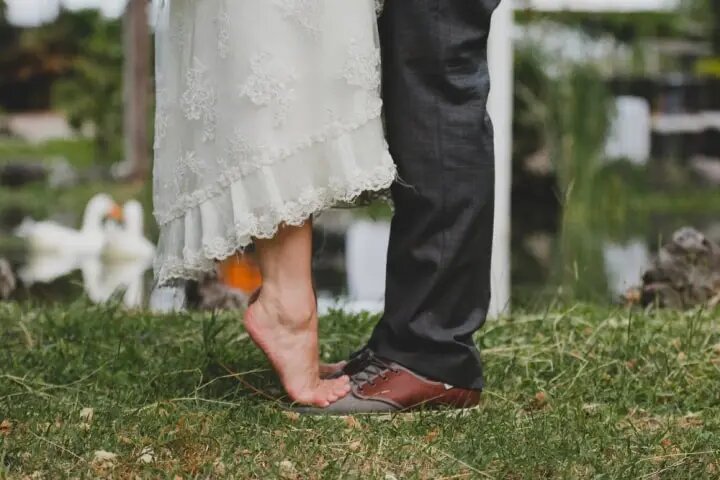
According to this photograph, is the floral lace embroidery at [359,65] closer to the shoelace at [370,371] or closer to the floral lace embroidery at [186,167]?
the floral lace embroidery at [186,167]

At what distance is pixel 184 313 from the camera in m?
3.24

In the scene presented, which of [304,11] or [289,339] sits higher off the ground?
[304,11]

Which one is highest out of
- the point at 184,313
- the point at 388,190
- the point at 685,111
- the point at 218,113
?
the point at 218,113

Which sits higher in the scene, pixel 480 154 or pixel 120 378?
pixel 480 154

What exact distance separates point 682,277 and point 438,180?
5.77 feet

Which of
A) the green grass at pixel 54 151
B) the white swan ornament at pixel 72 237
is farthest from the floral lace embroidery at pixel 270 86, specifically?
the green grass at pixel 54 151

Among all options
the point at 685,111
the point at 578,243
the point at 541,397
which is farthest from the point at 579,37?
the point at 541,397

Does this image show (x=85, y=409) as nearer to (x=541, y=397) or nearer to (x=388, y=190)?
(x=388, y=190)

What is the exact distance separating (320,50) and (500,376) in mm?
814

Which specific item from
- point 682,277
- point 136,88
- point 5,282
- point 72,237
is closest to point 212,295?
point 5,282

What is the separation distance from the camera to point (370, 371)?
2.29 meters

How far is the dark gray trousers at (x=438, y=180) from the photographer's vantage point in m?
2.16

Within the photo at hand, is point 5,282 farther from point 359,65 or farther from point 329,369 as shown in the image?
point 359,65

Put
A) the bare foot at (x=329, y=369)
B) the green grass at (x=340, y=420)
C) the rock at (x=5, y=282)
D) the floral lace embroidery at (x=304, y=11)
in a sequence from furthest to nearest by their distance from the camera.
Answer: the rock at (x=5, y=282), the bare foot at (x=329, y=369), the floral lace embroidery at (x=304, y=11), the green grass at (x=340, y=420)
